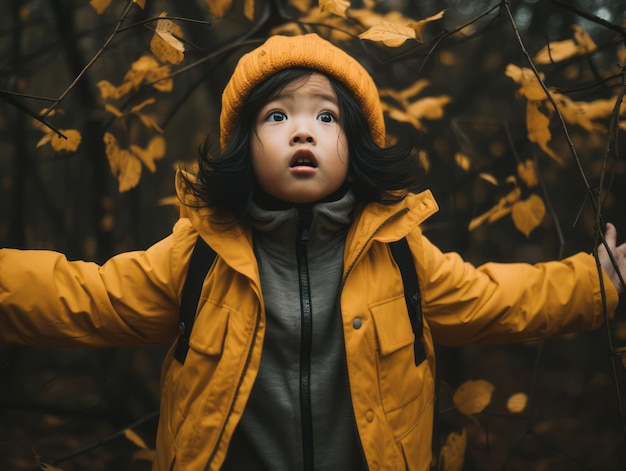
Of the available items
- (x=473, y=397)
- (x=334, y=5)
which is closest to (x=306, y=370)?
(x=473, y=397)

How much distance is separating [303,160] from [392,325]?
1.67ft

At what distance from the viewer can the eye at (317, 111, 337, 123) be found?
164 centimetres

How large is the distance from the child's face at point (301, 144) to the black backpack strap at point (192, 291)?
0.26 m

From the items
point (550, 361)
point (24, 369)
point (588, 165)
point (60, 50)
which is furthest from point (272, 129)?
point (550, 361)

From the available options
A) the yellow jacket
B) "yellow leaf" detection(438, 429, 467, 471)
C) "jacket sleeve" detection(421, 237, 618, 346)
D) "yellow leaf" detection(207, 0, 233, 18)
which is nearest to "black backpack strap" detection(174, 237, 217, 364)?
the yellow jacket

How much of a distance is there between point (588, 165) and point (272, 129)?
2.76 meters

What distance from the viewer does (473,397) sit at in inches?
89.3

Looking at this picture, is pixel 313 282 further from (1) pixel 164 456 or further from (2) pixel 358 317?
(1) pixel 164 456

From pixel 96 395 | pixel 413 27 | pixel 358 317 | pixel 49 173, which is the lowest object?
pixel 96 395

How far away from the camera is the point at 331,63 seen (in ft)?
5.46

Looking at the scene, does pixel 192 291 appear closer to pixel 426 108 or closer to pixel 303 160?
pixel 303 160

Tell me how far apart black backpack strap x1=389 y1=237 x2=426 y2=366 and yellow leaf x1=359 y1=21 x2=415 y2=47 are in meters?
0.55

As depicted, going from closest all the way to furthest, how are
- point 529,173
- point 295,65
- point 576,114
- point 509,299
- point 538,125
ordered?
point 295,65, point 509,299, point 538,125, point 576,114, point 529,173

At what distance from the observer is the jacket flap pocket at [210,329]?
5.22ft
